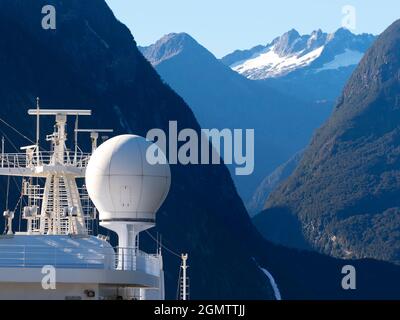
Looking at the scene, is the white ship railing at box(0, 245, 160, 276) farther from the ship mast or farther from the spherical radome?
the ship mast

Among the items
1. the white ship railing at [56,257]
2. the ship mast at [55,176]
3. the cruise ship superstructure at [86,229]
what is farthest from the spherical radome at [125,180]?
the white ship railing at [56,257]

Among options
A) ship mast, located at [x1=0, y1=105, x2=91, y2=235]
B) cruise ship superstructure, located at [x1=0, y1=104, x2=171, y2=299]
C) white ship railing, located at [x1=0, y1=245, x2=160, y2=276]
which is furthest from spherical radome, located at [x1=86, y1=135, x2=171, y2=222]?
white ship railing, located at [x1=0, y1=245, x2=160, y2=276]

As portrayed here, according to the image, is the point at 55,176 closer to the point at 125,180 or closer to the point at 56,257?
the point at 125,180

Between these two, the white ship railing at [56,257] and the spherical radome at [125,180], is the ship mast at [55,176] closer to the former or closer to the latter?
the spherical radome at [125,180]

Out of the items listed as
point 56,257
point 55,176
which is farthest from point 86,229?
point 56,257
